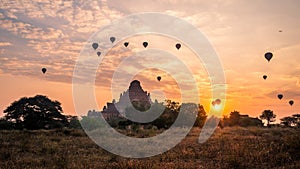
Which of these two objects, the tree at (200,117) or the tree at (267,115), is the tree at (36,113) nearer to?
the tree at (200,117)

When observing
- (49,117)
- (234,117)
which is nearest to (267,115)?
(234,117)

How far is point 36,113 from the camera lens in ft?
187

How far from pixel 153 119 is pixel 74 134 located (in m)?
24.2

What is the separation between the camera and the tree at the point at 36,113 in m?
54.7

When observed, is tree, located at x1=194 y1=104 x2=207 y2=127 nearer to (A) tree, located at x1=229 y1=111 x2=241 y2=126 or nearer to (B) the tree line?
(B) the tree line

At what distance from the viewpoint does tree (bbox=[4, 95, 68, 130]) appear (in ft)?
179

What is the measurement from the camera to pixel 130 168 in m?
11.7

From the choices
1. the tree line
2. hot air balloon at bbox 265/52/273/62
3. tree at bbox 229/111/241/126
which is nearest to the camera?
hot air balloon at bbox 265/52/273/62

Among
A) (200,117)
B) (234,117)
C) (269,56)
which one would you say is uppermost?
(269,56)

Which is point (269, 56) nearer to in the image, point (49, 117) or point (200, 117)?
point (200, 117)

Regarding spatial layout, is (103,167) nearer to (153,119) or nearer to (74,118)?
(153,119)

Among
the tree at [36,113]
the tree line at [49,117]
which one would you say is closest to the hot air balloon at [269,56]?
the tree line at [49,117]

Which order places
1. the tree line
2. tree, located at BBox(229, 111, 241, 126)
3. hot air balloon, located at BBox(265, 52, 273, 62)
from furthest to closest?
tree, located at BBox(229, 111, 241, 126) < the tree line < hot air balloon, located at BBox(265, 52, 273, 62)

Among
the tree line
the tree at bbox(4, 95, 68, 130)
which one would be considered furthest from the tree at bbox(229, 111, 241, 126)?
the tree at bbox(4, 95, 68, 130)
